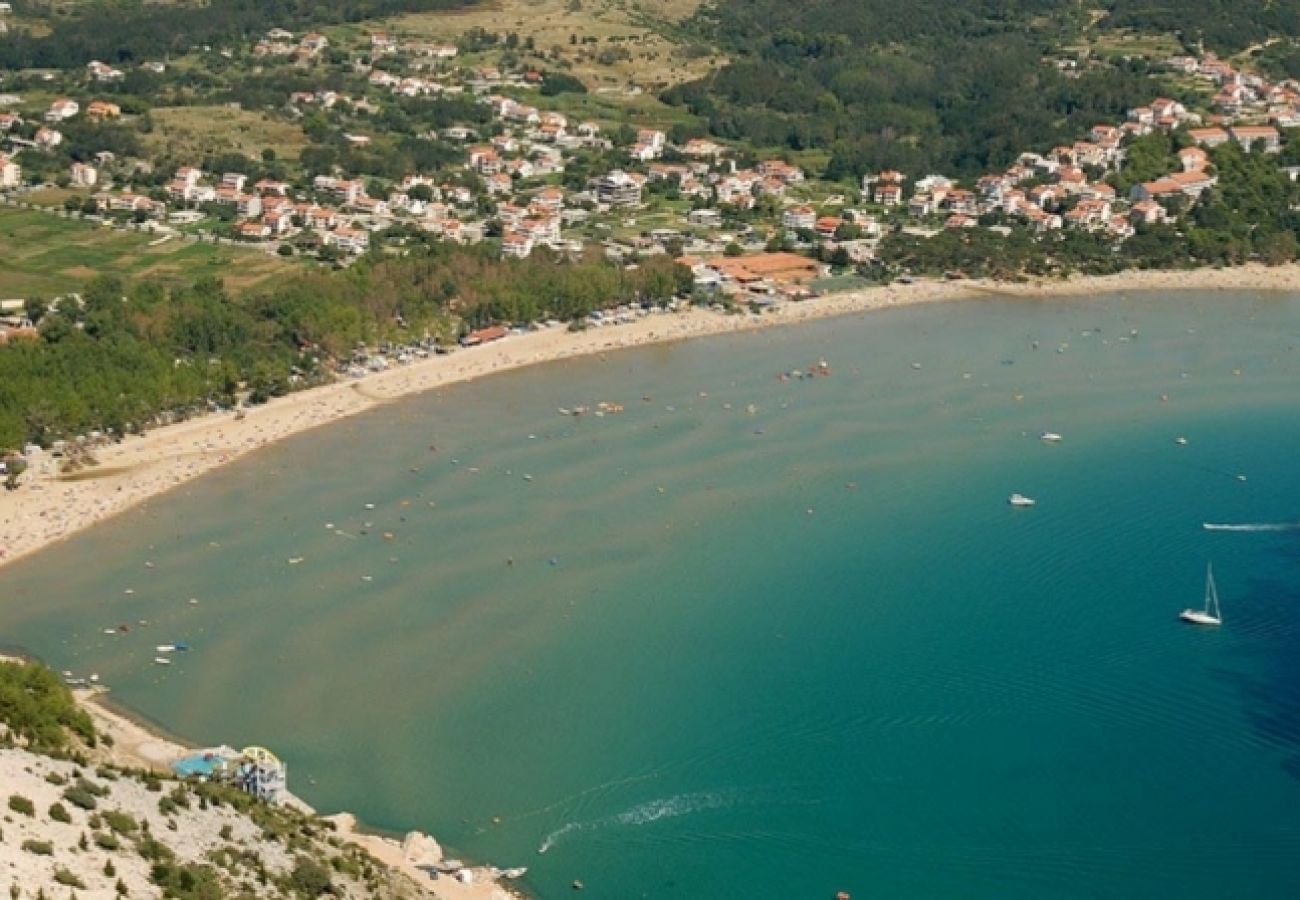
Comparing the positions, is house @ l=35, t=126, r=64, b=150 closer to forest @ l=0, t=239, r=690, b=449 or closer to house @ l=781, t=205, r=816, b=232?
forest @ l=0, t=239, r=690, b=449

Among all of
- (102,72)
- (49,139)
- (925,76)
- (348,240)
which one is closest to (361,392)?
(348,240)

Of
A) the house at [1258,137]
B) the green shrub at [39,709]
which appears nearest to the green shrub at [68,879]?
the green shrub at [39,709]

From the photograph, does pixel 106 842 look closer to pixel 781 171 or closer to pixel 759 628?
pixel 759 628

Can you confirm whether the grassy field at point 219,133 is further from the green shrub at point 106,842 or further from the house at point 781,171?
the green shrub at point 106,842

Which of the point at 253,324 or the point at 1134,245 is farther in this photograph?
the point at 1134,245

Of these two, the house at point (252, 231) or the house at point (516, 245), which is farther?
the house at point (252, 231)

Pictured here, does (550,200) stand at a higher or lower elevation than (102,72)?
lower
